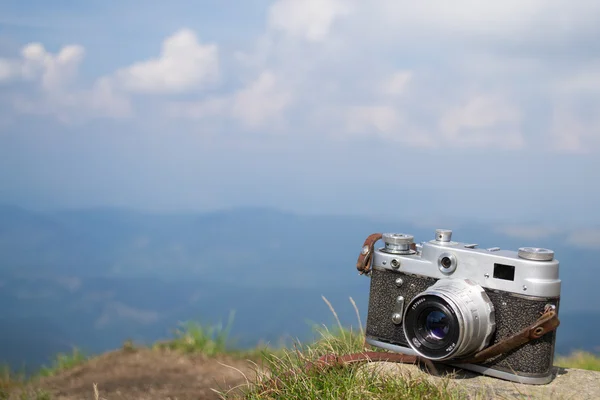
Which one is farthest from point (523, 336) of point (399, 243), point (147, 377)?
point (147, 377)

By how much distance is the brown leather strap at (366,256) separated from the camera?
426 centimetres

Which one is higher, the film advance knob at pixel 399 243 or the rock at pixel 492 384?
the film advance knob at pixel 399 243

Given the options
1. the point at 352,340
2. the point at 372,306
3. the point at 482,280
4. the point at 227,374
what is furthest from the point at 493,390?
the point at 227,374

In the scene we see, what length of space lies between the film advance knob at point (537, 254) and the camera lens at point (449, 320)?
315 mm

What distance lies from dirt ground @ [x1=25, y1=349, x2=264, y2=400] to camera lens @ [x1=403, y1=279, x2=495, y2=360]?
6.28ft

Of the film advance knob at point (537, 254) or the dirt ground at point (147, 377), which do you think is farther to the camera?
the dirt ground at point (147, 377)

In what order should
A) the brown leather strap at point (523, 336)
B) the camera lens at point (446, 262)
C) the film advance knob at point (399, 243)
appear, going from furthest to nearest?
the film advance knob at point (399, 243)
the camera lens at point (446, 262)
the brown leather strap at point (523, 336)

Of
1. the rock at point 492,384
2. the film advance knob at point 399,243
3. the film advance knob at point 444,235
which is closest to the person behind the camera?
the rock at point 492,384

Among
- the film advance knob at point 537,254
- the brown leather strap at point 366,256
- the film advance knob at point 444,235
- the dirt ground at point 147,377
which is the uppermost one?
the film advance knob at point 444,235

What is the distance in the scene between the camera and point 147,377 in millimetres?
6098

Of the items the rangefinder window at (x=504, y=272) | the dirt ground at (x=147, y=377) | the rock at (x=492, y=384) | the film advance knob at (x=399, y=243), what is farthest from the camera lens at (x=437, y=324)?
the dirt ground at (x=147, y=377)

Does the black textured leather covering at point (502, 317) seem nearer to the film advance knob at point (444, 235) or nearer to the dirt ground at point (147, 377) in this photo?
the film advance knob at point (444, 235)

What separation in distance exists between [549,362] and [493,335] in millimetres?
357

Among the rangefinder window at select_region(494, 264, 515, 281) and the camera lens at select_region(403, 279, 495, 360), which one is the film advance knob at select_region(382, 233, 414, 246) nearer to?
the camera lens at select_region(403, 279, 495, 360)
